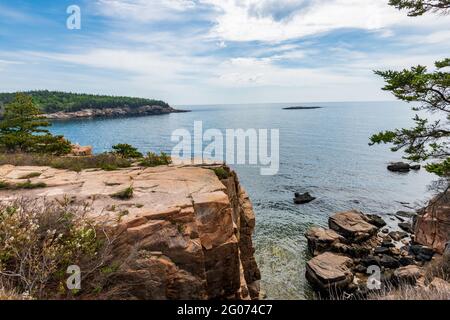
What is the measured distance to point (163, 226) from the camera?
852cm

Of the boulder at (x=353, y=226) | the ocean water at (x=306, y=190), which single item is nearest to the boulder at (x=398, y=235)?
the boulder at (x=353, y=226)

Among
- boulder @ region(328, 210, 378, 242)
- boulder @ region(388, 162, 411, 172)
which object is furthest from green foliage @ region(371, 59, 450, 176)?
boulder @ region(388, 162, 411, 172)

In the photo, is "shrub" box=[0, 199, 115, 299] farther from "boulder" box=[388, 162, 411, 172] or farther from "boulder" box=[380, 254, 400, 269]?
"boulder" box=[388, 162, 411, 172]

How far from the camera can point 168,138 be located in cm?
8375

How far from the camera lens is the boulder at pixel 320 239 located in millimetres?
25141

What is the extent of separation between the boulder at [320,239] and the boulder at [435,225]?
311 inches

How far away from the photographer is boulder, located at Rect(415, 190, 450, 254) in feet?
79.5

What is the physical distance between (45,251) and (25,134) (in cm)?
2729

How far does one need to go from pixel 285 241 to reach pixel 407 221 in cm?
1644

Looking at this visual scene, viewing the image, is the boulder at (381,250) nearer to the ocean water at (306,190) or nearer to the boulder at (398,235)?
the boulder at (398,235)

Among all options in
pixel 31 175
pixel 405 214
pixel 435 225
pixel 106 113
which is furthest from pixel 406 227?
pixel 106 113
